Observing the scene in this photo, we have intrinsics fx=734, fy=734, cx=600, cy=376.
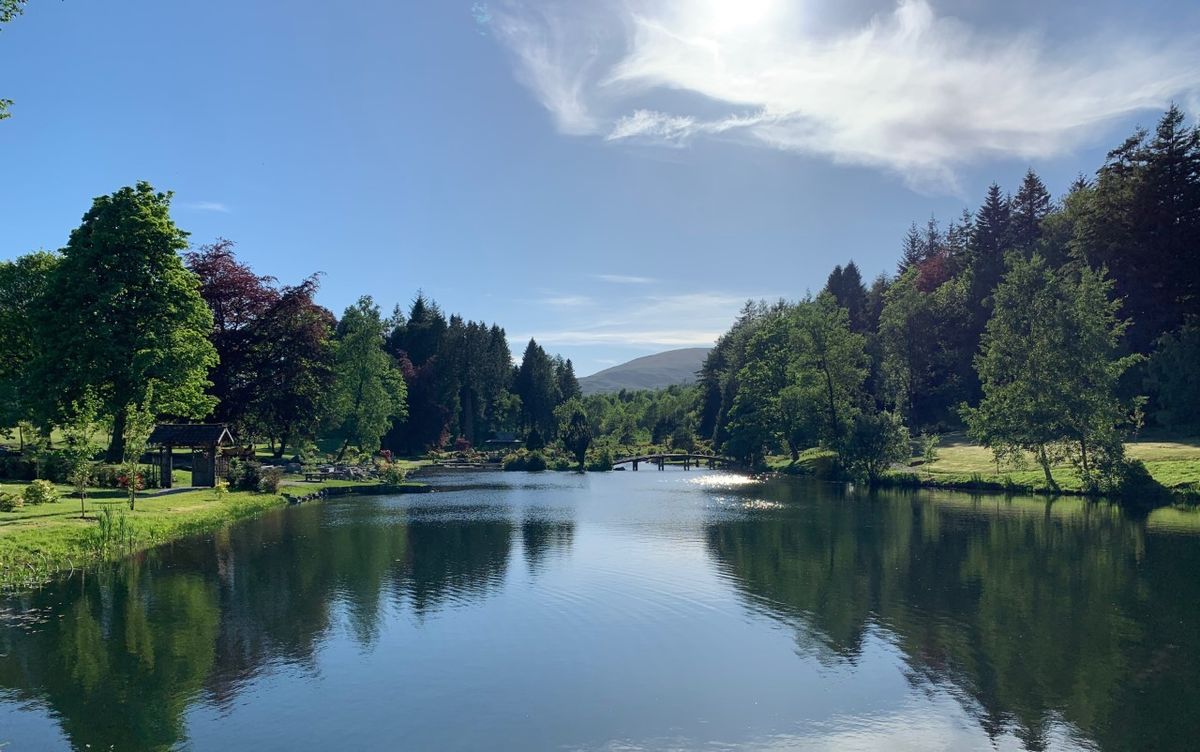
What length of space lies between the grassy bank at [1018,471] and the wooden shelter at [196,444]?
58536 millimetres

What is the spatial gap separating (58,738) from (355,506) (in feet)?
138

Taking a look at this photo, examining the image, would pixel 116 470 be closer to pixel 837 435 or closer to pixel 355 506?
pixel 355 506

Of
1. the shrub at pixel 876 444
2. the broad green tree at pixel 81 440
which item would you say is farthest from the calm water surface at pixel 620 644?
the shrub at pixel 876 444

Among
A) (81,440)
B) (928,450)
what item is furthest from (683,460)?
(81,440)

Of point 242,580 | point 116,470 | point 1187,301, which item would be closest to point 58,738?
point 242,580

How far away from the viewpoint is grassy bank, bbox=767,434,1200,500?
53406mm

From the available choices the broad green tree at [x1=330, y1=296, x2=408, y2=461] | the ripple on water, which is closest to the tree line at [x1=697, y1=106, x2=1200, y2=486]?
the ripple on water

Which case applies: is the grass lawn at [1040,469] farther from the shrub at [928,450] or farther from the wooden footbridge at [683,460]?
the wooden footbridge at [683,460]

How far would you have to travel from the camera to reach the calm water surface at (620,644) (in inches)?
600

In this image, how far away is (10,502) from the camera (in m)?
35.0

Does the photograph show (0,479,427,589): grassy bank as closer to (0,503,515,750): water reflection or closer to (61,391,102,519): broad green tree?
(61,391,102,519): broad green tree

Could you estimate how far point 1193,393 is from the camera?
66688 mm

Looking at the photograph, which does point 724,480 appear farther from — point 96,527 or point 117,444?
point 96,527

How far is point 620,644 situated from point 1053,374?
5367 centimetres
